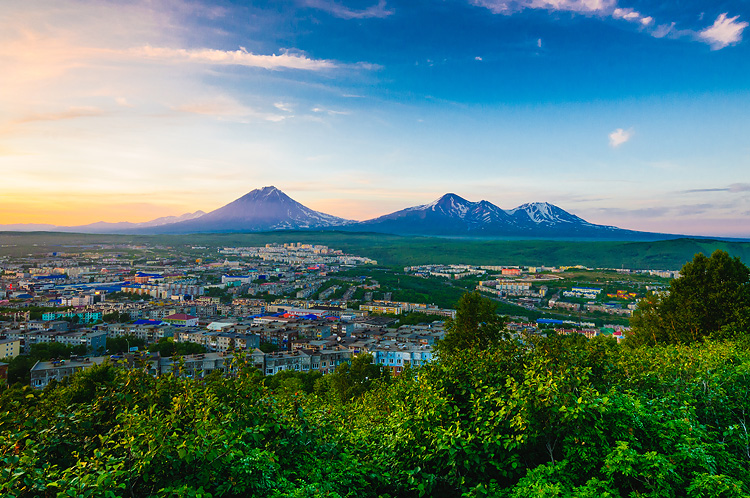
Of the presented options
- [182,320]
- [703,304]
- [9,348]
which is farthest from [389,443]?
[182,320]

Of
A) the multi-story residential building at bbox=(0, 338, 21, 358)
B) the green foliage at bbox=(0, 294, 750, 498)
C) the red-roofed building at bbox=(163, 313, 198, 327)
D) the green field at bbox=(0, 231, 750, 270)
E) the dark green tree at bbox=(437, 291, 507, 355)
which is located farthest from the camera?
the green field at bbox=(0, 231, 750, 270)

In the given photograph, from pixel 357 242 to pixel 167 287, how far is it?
9392cm

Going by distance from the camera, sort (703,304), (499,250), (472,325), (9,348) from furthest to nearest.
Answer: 1. (499,250)
2. (9,348)
3. (703,304)
4. (472,325)

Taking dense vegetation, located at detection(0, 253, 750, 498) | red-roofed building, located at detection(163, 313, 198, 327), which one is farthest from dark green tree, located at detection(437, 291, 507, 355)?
red-roofed building, located at detection(163, 313, 198, 327)

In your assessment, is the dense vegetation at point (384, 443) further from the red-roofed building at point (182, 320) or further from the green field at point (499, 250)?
the green field at point (499, 250)

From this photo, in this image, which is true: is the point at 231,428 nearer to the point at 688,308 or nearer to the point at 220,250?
the point at 688,308

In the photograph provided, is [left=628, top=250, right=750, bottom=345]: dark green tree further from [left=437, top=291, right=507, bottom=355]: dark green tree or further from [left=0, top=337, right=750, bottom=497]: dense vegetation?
[left=0, top=337, right=750, bottom=497]: dense vegetation

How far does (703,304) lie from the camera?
1368cm

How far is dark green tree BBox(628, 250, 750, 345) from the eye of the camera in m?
12.9

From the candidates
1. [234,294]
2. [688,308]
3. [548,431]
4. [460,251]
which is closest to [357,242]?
[460,251]

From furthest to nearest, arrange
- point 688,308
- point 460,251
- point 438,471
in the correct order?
1. point 460,251
2. point 688,308
3. point 438,471

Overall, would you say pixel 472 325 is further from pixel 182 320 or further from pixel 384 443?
pixel 182 320

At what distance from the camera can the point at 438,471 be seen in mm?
3631

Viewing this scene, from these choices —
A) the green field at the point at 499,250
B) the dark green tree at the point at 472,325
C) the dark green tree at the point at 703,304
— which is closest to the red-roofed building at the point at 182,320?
the dark green tree at the point at 472,325
